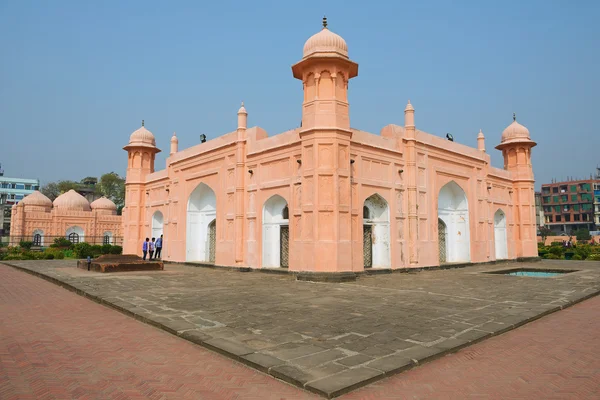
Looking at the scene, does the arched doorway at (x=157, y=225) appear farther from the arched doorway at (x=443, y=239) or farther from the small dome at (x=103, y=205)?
the small dome at (x=103, y=205)

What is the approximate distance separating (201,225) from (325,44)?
11.4 metres

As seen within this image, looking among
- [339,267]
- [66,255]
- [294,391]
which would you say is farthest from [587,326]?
[66,255]

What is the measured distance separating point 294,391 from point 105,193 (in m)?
67.9

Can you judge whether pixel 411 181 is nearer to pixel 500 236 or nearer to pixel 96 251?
pixel 500 236

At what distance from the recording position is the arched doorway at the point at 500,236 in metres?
23.7

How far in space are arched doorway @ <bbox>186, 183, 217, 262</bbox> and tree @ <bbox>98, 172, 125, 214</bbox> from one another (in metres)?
48.0

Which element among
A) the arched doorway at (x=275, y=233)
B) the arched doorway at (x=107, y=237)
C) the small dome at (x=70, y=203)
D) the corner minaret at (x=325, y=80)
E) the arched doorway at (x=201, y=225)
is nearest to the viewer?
the corner minaret at (x=325, y=80)

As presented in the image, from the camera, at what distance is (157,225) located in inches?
976

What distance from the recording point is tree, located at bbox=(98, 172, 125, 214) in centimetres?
6344

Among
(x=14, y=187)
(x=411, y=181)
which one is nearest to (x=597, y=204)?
(x=411, y=181)

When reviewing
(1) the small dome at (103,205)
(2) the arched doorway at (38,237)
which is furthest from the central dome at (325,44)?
(1) the small dome at (103,205)

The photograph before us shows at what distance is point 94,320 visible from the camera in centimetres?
686

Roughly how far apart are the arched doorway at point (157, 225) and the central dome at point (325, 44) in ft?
49.3

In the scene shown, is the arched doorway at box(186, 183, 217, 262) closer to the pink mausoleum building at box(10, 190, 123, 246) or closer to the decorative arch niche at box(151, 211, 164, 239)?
the decorative arch niche at box(151, 211, 164, 239)
